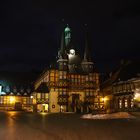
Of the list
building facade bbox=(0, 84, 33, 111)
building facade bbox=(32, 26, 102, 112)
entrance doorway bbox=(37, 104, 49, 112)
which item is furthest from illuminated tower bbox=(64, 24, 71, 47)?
entrance doorway bbox=(37, 104, 49, 112)

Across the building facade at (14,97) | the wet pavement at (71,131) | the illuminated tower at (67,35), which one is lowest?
the wet pavement at (71,131)

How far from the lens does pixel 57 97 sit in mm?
84312

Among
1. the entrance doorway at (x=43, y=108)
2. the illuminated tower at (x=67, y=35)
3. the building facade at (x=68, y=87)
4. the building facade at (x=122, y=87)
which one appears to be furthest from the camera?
the illuminated tower at (x=67, y=35)

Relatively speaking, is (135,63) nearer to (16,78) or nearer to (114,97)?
(114,97)

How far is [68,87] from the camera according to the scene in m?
86.2

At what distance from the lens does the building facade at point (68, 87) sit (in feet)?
277

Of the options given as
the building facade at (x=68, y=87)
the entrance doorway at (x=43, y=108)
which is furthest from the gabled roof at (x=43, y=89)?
the entrance doorway at (x=43, y=108)

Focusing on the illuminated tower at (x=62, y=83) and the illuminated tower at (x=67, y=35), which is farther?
the illuminated tower at (x=67, y=35)

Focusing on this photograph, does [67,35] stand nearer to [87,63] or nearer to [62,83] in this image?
[87,63]

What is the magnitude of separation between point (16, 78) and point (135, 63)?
41.8 m

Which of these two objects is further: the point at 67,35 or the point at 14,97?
the point at 67,35

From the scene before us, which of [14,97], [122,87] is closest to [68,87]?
[122,87]

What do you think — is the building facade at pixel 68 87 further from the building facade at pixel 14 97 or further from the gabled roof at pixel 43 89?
the building facade at pixel 14 97

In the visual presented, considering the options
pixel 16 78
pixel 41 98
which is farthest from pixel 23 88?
pixel 41 98
